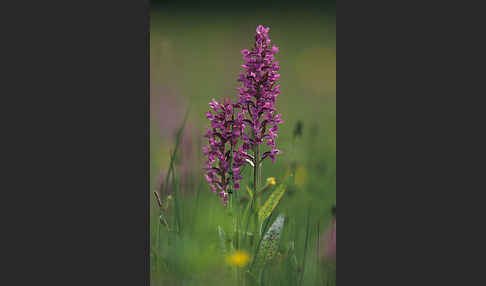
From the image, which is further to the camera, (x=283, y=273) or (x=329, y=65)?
(x=329, y=65)

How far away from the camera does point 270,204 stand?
5.86 m

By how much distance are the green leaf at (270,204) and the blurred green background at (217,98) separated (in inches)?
3.0

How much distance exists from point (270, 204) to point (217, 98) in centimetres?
99

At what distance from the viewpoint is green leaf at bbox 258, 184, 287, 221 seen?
5852mm

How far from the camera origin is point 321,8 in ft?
19.9

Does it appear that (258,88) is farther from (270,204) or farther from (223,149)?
(270,204)

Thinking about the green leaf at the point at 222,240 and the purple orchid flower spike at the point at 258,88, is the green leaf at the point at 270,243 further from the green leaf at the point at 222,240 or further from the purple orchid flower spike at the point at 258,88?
the purple orchid flower spike at the point at 258,88

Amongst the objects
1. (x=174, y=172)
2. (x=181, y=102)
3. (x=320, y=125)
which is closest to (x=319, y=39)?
(x=320, y=125)

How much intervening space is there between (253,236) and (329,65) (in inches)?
64.8

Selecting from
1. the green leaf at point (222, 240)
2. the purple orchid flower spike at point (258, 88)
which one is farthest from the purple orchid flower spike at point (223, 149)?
the green leaf at point (222, 240)

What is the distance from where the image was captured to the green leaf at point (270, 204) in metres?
5.85

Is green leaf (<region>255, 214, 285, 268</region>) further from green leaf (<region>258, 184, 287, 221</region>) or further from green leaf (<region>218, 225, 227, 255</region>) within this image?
green leaf (<region>218, 225, 227, 255</region>)

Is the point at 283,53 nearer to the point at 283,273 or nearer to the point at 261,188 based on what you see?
the point at 261,188

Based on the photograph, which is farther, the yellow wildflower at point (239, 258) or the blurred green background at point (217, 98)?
the blurred green background at point (217, 98)
